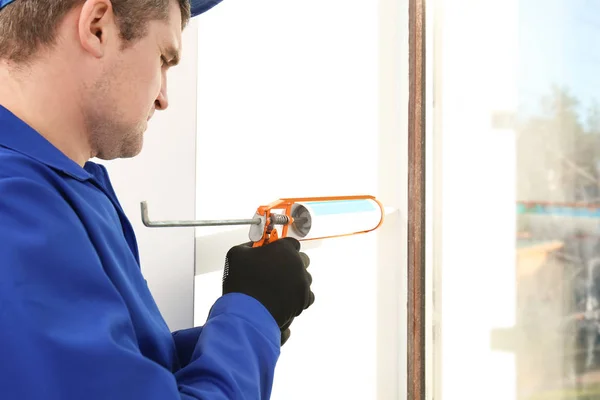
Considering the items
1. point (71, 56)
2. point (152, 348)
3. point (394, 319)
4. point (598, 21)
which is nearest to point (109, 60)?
point (71, 56)

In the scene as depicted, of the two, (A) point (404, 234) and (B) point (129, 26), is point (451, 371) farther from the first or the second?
(B) point (129, 26)

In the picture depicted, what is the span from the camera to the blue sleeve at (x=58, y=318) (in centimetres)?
44

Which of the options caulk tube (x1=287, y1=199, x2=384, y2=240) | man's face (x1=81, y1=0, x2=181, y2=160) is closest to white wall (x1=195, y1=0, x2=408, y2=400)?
caulk tube (x1=287, y1=199, x2=384, y2=240)

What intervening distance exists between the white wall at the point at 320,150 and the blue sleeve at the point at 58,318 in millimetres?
731

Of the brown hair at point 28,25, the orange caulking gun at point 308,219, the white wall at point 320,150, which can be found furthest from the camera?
the white wall at point 320,150

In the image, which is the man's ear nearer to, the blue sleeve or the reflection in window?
the blue sleeve

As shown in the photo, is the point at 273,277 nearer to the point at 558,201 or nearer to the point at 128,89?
the point at 128,89

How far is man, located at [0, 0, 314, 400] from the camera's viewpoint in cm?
45

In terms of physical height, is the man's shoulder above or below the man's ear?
below

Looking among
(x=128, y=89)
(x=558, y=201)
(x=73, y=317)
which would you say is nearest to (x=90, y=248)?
(x=73, y=317)

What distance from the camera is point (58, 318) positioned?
45 cm

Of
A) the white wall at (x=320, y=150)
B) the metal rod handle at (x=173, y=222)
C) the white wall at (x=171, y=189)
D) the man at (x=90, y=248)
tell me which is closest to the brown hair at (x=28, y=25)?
the man at (x=90, y=248)

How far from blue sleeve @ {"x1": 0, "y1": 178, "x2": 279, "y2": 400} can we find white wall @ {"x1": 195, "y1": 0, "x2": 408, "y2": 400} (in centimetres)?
73

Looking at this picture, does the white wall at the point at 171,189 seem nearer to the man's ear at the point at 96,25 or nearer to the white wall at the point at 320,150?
the white wall at the point at 320,150
